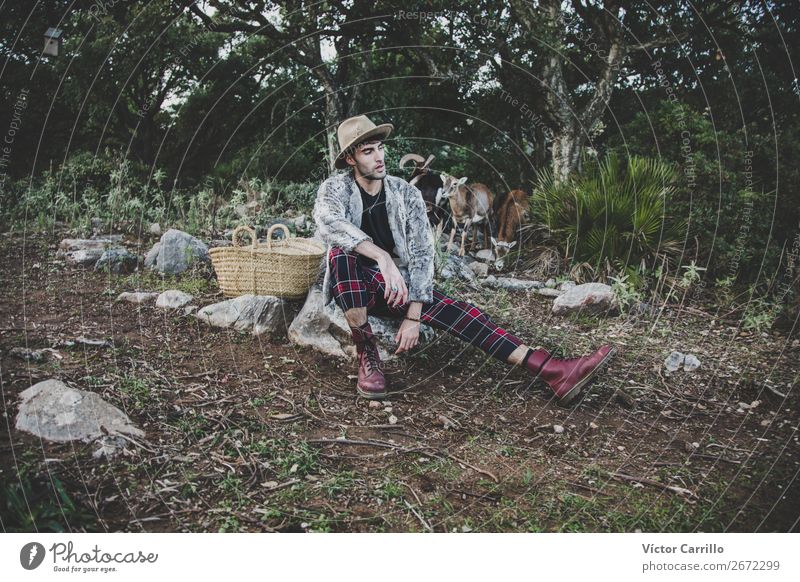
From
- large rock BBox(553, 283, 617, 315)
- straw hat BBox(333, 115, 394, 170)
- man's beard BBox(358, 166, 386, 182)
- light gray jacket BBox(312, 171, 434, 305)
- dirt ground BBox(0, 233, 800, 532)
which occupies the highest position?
straw hat BBox(333, 115, 394, 170)

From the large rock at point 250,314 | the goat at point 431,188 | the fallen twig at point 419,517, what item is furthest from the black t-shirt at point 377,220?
the goat at point 431,188

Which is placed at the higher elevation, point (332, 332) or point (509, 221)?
point (509, 221)

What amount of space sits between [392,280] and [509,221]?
3.48 metres

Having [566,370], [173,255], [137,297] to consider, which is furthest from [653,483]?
[173,255]

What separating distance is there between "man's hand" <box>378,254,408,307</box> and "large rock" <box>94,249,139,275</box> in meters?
2.68

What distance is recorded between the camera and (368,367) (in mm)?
3039

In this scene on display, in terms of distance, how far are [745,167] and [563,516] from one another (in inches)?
170

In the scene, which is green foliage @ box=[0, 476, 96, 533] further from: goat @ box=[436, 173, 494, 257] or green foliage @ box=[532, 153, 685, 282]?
goat @ box=[436, 173, 494, 257]

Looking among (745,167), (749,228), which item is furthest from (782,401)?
(745,167)

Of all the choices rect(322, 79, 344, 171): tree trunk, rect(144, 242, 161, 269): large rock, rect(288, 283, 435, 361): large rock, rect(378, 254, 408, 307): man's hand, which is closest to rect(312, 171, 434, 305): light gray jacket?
rect(378, 254, 408, 307): man's hand

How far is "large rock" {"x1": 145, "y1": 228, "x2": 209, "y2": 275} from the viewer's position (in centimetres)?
467

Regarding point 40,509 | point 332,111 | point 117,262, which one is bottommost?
point 40,509

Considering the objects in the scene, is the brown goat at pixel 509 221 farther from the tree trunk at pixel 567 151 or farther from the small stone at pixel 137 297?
the small stone at pixel 137 297

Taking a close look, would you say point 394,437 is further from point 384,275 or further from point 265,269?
point 265,269
